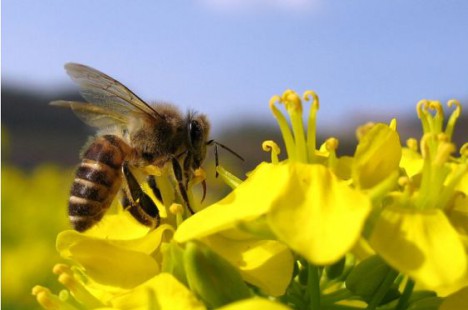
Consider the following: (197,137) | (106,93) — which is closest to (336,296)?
(197,137)

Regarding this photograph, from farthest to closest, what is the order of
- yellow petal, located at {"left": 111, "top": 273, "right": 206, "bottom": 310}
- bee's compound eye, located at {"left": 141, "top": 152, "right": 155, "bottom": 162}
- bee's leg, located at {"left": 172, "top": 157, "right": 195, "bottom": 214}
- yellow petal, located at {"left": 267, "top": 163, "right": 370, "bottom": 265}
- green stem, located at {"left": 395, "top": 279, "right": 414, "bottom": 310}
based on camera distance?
1. bee's compound eye, located at {"left": 141, "top": 152, "right": 155, "bottom": 162}
2. bee's leg, located at {"left": 172, "top": 157, "right": 195, "bottom": 214}
3. green stem, located at {"left": 395, "top": 279, "right": 414, "bottom": 310}
4. yellow petal, located at {"left": 111, "top": 273, "right": 206, "bottom": 310}
5. yellow petal, located at {"left": 267, "top": 163, "right": 370, "bottom": 265}

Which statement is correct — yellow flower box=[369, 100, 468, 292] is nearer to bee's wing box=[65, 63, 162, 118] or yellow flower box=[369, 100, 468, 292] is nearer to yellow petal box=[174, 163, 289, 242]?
yellow petal box=[174, 163, 289, 242]

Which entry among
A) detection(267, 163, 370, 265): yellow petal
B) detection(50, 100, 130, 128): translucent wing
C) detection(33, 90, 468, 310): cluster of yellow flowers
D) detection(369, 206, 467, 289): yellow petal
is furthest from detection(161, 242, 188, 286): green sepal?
detection(50, 100, 130, 128): translucent wing

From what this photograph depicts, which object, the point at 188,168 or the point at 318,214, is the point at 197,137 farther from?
the point at 318,214

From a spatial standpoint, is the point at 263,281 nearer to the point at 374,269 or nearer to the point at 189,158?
the point at 374,269

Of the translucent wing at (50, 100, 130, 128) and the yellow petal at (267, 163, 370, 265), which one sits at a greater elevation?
the yellow petal at (267, 163, 370, 265)

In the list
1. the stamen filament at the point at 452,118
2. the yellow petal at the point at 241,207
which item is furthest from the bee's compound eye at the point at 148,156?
the stamen filament at the point at 452,118

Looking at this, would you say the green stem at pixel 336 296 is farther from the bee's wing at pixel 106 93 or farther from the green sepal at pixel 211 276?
the bee's wing at pixel 106 93
